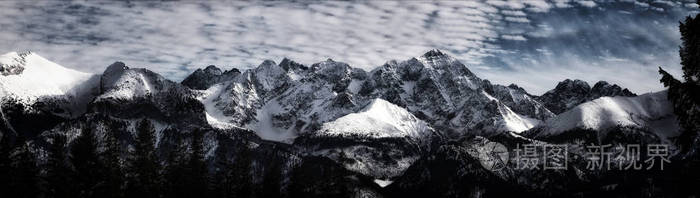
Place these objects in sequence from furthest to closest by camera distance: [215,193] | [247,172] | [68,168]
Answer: [247,172] < [215,193] < [68,168]

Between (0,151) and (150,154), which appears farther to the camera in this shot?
(150,154)

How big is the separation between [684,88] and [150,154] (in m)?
75.4

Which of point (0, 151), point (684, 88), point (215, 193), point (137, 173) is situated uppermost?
point (684, 88)

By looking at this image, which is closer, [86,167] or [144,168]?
[86,167]

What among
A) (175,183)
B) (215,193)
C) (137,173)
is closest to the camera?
(137,173)

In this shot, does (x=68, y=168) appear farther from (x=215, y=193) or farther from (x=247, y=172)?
(x=247, y=172)

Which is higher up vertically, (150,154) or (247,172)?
(150,154)

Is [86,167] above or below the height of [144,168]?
above

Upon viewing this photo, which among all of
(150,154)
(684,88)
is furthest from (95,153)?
(684,88)

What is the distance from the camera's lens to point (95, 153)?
244ft

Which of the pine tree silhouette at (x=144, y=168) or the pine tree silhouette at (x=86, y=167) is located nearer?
the pine tree silhouette at (x=86, y=167)

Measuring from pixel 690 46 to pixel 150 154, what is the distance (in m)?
75.7

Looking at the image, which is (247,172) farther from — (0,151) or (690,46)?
(690,46)

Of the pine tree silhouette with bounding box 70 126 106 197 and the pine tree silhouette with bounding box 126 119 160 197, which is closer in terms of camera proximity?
the pine tree silhouette with bounding box 70 126 106 197
